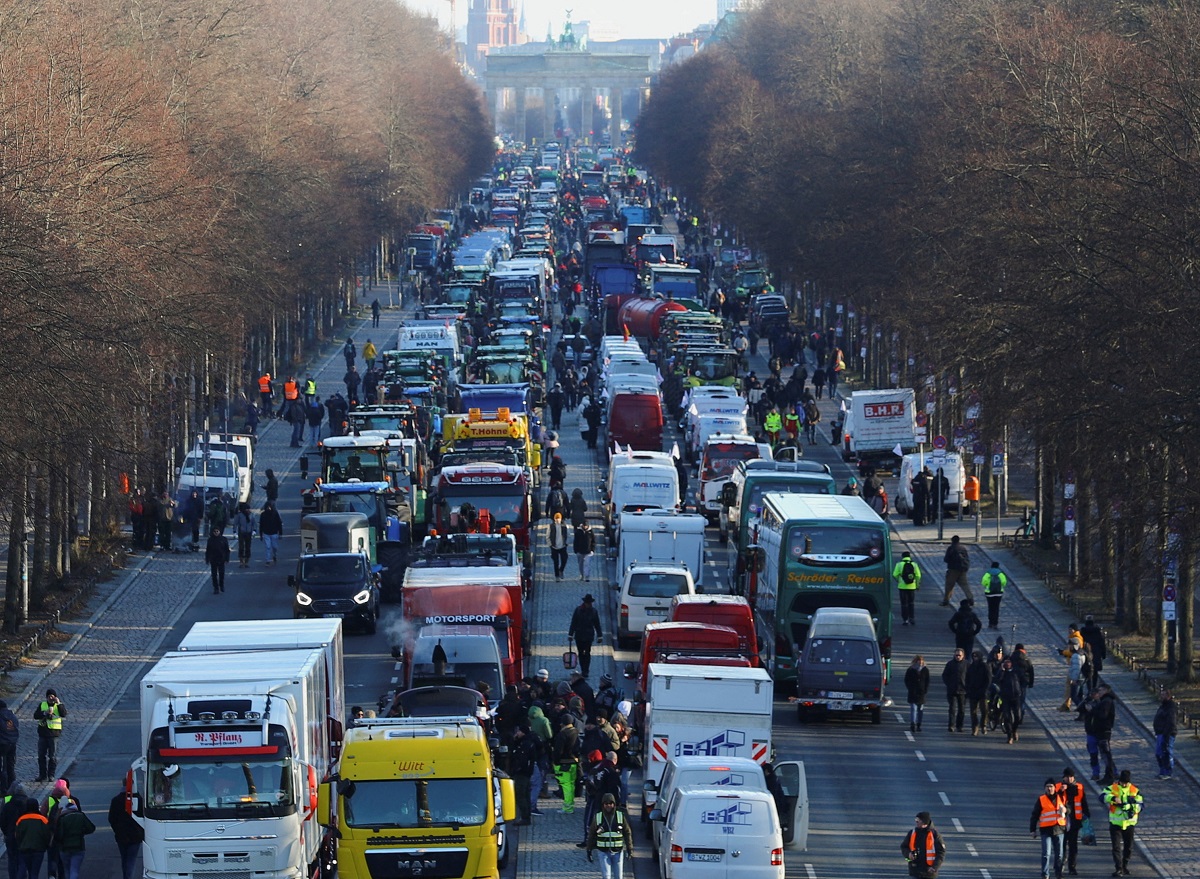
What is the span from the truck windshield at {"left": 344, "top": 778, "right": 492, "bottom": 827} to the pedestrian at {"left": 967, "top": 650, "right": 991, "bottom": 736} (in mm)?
13034

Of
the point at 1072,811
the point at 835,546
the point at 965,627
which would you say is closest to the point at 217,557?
the point at 835,546

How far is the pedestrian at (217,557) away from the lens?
47.9m

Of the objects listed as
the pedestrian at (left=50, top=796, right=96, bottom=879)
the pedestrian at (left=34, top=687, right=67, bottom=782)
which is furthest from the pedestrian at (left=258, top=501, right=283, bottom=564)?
the pedestrian at (left=50, top=796, right=96, bottom=879)

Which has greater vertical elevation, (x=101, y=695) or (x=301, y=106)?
(x=301, y=106)

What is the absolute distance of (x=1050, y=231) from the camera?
4550 cm

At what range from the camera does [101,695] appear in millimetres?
39781

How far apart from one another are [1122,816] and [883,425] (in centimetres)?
3461

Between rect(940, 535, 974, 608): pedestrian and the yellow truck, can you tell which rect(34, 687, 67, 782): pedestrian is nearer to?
the yellow truck

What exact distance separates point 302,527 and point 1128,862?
21.4 metres

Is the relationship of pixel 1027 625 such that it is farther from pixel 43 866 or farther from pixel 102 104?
pixel 102 104

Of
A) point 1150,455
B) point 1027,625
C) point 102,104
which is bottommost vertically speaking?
point 1027,625

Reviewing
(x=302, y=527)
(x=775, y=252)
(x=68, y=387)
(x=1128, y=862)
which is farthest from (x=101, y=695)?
(x=775, y=252)

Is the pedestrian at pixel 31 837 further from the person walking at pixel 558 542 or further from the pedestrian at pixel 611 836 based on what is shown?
the person walking at pixel 558 542

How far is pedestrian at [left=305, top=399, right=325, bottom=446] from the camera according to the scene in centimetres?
6988
